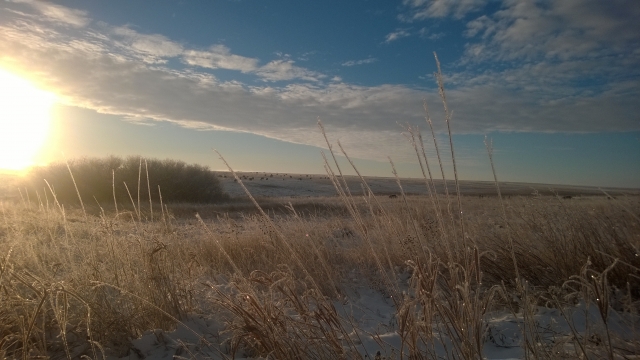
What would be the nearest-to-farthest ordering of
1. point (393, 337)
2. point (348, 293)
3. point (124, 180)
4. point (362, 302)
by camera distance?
point (393, 337)
point (362, 302)
point (348, 293)
point (124, 180)

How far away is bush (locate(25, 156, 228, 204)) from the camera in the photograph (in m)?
23.6

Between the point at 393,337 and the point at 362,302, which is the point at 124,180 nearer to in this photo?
the point at 362,302

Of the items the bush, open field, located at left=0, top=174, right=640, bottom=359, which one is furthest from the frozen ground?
the bush

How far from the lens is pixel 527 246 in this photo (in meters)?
3.79

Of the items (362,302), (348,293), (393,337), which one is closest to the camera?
(393,337)

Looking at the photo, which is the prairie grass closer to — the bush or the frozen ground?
the frozen ground

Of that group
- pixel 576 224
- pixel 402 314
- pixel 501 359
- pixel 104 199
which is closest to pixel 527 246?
pixel 576 224

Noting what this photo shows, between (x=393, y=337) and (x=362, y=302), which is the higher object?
(x=393, y=337)

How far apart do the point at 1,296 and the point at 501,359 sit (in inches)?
117

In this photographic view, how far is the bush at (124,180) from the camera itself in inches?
931

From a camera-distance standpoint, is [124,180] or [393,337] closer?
[393,337]

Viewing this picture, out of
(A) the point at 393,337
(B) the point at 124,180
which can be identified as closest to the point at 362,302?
(A) the point at 393,337

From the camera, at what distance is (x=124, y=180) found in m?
26.2

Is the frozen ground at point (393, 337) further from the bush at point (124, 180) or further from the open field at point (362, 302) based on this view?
the bush at point (124, 180)
